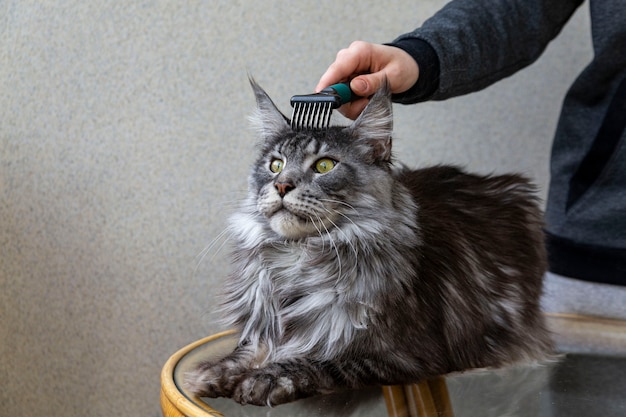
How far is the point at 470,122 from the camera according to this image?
5.90 feet

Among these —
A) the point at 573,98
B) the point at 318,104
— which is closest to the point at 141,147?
the point at 318,104

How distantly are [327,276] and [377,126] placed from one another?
22 cm

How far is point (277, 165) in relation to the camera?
0.91 metres

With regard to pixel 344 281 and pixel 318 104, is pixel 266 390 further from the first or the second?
pixel 318 104

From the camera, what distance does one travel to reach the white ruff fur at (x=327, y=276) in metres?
0.84

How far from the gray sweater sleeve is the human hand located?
0.03 metres

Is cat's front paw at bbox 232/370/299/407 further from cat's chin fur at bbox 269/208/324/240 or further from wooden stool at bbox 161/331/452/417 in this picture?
cat's chin fur at bbox 269/208/324/240

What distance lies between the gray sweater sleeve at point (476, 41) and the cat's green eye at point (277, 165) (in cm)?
29

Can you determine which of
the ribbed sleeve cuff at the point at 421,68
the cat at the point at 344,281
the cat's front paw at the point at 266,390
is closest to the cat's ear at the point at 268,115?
the cat at the point at 344,281

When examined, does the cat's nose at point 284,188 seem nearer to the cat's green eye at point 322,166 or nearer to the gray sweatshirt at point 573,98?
the cat's green eye at point 322,166

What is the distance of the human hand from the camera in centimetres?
97

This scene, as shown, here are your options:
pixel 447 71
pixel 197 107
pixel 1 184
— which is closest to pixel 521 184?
pixel 447 71

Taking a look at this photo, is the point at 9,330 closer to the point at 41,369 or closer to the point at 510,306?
the point at 41,369

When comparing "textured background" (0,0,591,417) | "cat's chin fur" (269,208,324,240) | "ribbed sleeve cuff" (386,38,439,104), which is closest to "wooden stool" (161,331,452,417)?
"cat's chin fur" (269,208,324,240)
